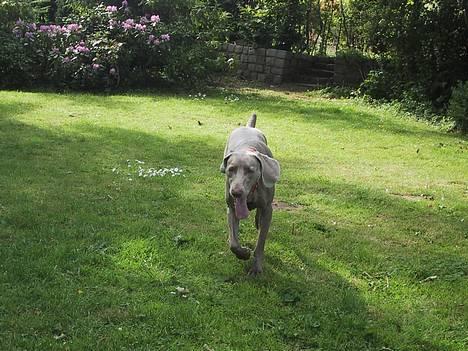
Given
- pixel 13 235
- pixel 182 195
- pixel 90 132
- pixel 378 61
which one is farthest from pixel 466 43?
pixel 13 235

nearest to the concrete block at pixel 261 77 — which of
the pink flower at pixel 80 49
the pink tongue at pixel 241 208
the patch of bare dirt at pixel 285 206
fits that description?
the pink flower at pixel 80 49

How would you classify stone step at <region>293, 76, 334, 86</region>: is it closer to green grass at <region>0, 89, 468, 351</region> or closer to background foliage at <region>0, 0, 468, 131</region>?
background foliage at <region>0, 0, 468, 131</region>

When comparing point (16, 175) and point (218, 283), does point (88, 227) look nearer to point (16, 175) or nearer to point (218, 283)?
point (218, 283)

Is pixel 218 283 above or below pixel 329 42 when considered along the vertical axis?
below

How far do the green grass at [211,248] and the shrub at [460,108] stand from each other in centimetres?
217

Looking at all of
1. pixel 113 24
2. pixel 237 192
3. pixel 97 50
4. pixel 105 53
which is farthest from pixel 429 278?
pixel 113 24

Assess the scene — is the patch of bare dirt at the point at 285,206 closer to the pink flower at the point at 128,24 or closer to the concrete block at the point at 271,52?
the pink flower at the point at 128,24

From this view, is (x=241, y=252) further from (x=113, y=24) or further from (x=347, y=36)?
(x=347, y=36)

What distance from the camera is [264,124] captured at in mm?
11578

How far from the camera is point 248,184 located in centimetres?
439

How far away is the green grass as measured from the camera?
3836mm

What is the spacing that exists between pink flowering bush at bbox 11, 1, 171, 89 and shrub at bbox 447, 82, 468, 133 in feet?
23.4

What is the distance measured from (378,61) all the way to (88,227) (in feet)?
40.8

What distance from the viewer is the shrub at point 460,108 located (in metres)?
12.1
